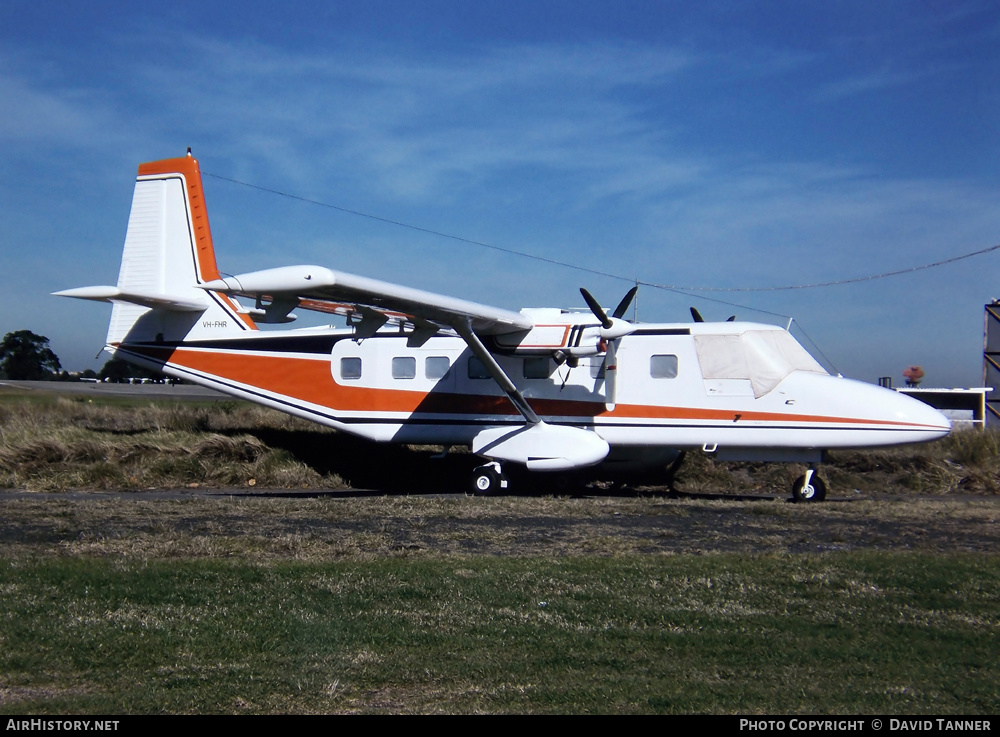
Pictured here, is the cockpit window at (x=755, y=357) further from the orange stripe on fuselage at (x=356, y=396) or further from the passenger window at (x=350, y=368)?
the passenger window at (x=350, y=368)

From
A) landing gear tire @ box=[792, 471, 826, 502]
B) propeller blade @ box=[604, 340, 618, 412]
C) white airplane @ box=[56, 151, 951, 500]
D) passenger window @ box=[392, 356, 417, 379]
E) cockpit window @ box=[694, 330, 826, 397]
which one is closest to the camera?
white airplane @ box=[56, 151, 951, 500]

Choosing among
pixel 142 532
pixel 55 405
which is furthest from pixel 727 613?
pixel 55 405

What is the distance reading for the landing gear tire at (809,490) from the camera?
1538 cm

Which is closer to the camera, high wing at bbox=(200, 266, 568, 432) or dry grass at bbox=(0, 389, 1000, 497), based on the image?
high wing at bbox=(200, 266, 568, 432)

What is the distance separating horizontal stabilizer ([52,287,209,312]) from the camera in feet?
55.7

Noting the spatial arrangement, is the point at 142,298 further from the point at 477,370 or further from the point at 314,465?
the point at 477,370

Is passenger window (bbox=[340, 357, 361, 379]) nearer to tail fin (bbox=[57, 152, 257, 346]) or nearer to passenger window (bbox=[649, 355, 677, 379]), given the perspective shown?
tail fin (bbox=[57, 152, 257, 346])

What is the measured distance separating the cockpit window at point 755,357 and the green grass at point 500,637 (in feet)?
23.6

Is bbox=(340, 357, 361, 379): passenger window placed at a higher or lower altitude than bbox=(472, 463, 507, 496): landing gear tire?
higher

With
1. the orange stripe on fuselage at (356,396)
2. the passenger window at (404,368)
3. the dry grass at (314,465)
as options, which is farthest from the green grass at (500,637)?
the dry grass at (314,465)

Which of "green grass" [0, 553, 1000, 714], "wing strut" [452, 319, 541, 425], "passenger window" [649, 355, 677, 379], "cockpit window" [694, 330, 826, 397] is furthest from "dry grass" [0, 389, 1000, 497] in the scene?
"green grass" [0, 553, 1000, 714]

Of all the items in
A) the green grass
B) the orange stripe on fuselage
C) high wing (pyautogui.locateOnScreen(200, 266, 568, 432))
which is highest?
high wing (pyautogui.locateOnScreen(200, 266, 568, 432))

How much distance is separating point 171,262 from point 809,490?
13.9 meters

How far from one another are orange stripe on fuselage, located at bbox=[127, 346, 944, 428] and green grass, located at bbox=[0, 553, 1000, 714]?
7.58m
